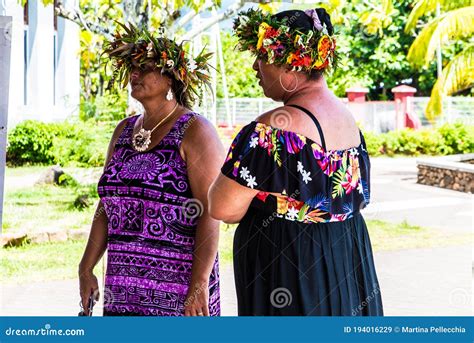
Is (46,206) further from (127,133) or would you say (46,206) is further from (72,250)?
(127,133)

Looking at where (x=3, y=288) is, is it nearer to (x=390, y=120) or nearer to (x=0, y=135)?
(x=0, y=135)

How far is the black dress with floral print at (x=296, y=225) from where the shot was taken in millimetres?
2381

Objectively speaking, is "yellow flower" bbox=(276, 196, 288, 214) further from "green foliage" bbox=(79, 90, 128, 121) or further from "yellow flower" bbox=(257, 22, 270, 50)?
"green foliage" bbox=(79, 90, 128, 121)

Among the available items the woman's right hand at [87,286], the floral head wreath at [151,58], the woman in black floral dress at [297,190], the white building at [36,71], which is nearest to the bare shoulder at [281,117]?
the woman in black floral dress at [297,190]

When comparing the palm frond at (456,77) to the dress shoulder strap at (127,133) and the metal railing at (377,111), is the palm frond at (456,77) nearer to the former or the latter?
the metal railing at (377,111)

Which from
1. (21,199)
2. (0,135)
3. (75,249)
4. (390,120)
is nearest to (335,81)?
Answer: (390,120)

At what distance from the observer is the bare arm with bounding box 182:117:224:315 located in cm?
278

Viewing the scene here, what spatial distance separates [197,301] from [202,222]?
24cm

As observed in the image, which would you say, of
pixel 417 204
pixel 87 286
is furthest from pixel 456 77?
pixel 87 286

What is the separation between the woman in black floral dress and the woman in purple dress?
1.07 ft

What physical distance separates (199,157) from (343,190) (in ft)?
1.75

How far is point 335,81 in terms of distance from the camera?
21703mm

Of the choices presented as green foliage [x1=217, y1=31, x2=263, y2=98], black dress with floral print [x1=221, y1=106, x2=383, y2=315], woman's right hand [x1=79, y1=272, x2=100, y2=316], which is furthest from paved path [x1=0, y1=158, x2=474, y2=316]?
green foliage [x1=217, y1=31, x2=263, y2=98]
